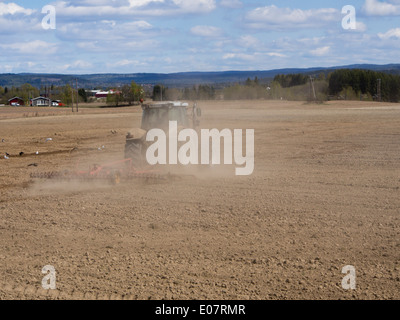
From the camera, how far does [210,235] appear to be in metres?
8.48

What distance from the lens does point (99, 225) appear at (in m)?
9.25

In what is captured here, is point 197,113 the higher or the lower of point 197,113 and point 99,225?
the higher

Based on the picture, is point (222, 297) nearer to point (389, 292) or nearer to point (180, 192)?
point (389, 292)

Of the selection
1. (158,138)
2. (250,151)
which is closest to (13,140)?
(250,151)

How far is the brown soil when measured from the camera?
6477mm

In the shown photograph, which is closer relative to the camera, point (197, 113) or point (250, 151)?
point (197, 113)

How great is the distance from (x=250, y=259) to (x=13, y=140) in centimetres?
2252

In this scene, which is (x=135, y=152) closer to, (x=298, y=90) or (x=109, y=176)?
(x=109, y=176)

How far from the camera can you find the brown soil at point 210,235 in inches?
255

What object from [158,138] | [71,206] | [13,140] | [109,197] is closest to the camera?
[71,206]
